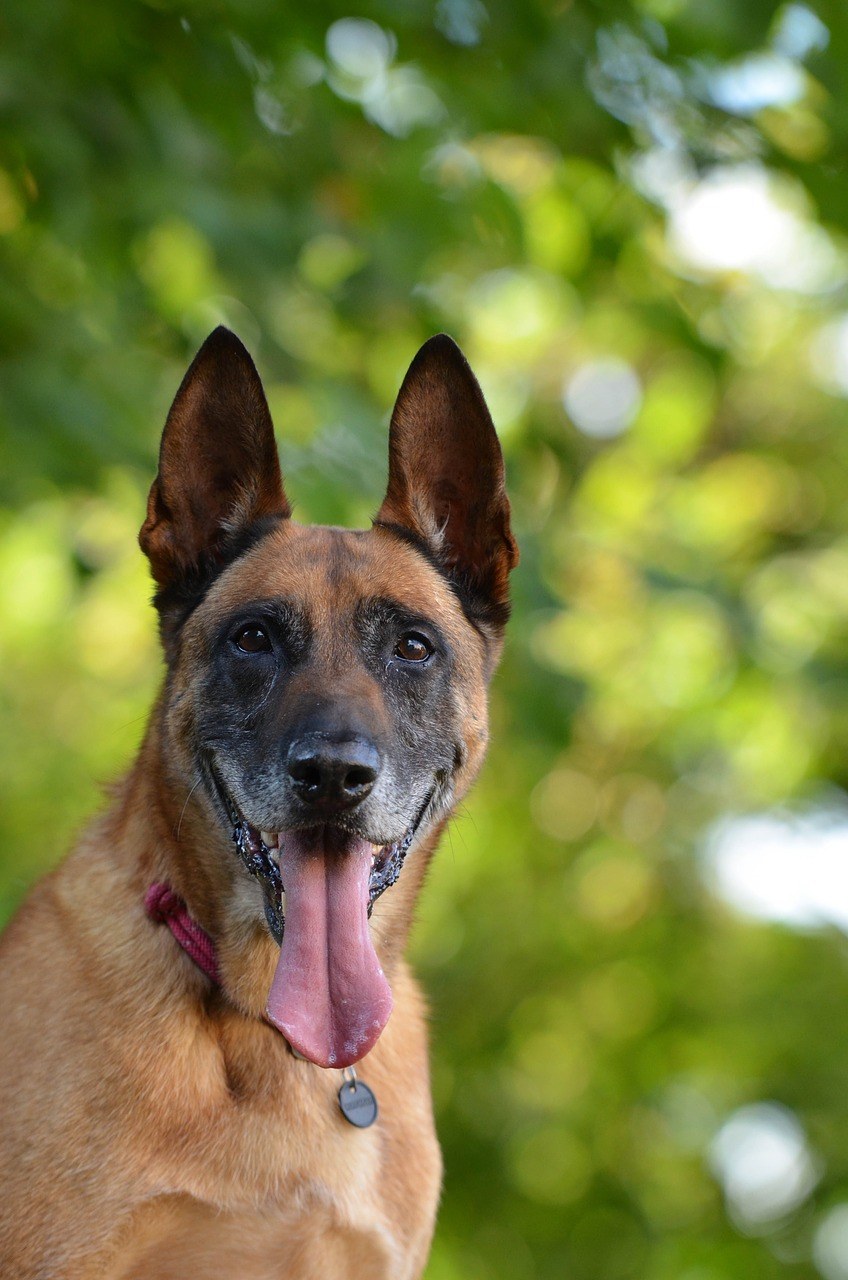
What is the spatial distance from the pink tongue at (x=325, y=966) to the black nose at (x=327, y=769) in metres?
0.15

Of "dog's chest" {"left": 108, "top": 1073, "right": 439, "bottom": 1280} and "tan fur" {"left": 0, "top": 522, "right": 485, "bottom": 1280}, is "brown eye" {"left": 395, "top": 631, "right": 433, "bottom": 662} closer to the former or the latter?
"tan fur" {"left": 0, "top": 522, "right": 485, "bottom": 1280}

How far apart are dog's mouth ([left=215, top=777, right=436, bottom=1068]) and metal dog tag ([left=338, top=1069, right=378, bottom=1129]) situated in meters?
0.32

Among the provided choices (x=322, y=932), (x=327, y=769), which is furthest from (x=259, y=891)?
(x=327, y=769)

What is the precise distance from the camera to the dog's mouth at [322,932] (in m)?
2.96

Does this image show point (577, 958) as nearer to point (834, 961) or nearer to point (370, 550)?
point (834, 961)

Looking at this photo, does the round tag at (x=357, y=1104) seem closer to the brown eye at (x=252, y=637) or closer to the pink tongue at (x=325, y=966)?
the pink tongue at (x=325, y=966)

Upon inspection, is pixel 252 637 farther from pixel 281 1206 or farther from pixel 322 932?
pixel 281 1206

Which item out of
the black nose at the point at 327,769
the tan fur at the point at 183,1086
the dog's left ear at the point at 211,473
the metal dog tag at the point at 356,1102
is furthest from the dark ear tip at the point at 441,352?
the metal dog tag at the point at 356,1102

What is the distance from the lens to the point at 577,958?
452 inches

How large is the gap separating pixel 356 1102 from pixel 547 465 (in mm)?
3822

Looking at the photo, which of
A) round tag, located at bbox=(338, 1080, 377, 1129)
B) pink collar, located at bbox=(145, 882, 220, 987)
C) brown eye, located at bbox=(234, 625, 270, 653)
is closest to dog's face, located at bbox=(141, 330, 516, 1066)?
brown eye, located at bbox=(234, 625, 270, 653)

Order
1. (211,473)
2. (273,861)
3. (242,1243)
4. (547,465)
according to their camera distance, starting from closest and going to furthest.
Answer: (242,1243), (273,861), (211,473), (547,465)

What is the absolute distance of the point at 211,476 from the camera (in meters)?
3.67

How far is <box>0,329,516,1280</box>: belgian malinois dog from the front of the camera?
116 inches
